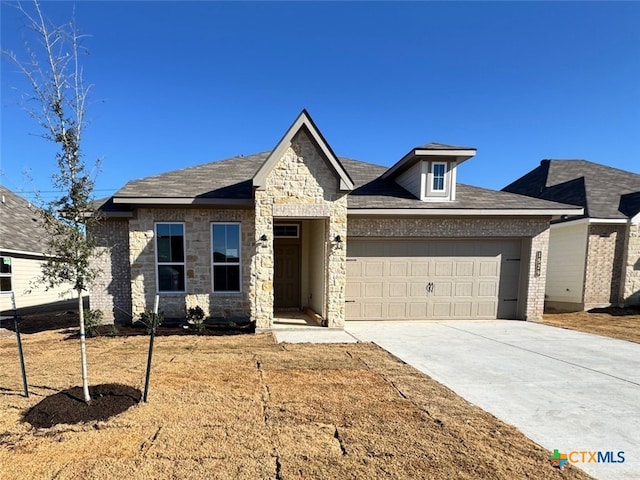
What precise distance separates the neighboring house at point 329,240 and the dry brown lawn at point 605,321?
119 cm

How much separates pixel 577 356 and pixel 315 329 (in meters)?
5.59

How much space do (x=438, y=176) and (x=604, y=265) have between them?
7.43 meters

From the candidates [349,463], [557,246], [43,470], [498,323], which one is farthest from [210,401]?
[557,246]

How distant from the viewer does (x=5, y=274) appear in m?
10.8

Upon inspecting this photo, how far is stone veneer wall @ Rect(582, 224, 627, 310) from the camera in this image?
11250 mm

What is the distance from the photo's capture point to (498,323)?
924 cm

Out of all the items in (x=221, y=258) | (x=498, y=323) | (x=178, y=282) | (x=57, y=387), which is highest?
(x=221, y=258)

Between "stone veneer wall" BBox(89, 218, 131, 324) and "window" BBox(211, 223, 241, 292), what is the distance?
2.67 metres

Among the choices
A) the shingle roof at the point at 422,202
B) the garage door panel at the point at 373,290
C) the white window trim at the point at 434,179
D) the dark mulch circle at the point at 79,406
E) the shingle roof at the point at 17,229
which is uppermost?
the white window trim at the point at 434,179

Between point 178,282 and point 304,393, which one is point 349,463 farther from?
point 178,282

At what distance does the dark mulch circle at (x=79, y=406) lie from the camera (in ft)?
11.5

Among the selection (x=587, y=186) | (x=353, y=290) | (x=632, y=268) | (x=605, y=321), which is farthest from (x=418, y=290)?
(x=587, y=186)

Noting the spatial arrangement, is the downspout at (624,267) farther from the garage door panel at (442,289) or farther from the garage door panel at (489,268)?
the garage door panel at (442,289)

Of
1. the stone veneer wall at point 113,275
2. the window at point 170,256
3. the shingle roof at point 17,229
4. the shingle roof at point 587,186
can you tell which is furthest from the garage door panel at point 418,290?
the shingle roof at point 17,229
